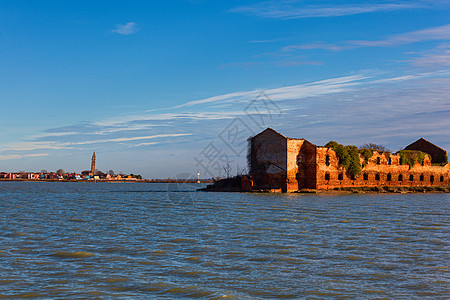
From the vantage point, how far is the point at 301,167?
4562 centimetres

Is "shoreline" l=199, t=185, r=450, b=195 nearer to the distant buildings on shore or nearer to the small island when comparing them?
the small island

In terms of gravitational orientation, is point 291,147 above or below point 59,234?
above

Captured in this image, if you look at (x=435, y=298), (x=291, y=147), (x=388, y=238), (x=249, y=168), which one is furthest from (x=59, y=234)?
(x=249, y=168)

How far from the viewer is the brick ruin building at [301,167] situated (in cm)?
4478

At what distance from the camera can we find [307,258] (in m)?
10.2

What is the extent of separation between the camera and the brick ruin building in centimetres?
4478

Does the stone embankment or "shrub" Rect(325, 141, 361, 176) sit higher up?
"shrub" Rect(325, 141, 361, 176)

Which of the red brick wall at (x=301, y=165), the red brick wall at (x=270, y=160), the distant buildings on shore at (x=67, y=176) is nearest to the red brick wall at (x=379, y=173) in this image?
the red brick wall at (x=301, y=165)

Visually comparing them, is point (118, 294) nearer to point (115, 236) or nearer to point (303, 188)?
point (115, 236)

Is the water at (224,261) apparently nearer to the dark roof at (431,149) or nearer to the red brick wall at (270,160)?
the red brick wall at (270,160)

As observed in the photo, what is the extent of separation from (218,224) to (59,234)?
18.3 ft

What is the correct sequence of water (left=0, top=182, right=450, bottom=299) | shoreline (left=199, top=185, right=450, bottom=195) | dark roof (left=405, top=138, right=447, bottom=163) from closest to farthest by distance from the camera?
water (left=0, top=182, right=450, bottom=299), shoreline (left=199, top=185, right=450, bottom=195), dark roof (left=405, top=138, right=447, bottom=163)

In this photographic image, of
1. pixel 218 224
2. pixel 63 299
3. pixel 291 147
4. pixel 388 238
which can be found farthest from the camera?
Result: pixel 291 147

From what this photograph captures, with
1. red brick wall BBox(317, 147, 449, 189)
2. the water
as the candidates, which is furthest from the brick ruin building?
the water
